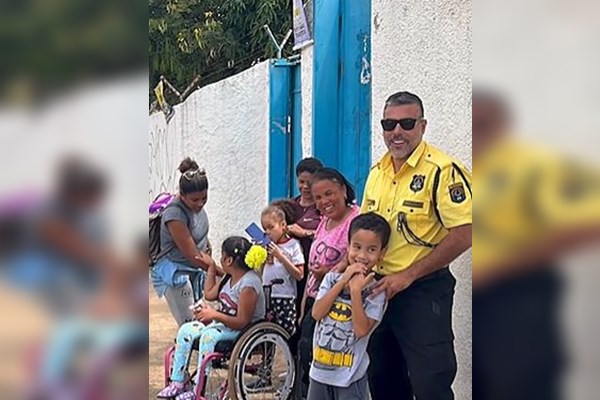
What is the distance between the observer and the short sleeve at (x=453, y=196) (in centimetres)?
293

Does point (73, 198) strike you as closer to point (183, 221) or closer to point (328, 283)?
point (328, 283)

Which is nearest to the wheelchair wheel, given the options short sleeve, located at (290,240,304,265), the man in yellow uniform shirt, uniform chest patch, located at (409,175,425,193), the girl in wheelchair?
the girl in wheelchair

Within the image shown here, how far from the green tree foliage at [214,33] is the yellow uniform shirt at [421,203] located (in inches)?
432

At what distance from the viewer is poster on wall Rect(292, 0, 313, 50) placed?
6520 millimetres

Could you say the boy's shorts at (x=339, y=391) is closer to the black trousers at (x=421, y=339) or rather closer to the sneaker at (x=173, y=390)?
the black trousers at (x=421, y=339)

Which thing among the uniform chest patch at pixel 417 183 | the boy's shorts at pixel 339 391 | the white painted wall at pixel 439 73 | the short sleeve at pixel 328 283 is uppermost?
the white painted wall at pixel 439 73

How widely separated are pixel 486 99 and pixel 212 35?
13333 millimetres

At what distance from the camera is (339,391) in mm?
3219

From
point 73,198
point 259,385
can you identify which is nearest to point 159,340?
point 259,385

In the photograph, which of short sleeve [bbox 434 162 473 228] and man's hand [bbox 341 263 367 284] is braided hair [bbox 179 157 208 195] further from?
short sleeve [bbox 434 162 473 228]

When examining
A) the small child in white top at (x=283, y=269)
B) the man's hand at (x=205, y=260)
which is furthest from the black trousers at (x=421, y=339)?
the man's hand at (x=205, y=260)

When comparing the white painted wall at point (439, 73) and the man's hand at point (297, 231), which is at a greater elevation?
the white painted wall at point (439, 73)

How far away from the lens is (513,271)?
4.99ft

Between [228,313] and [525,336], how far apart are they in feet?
9.43
